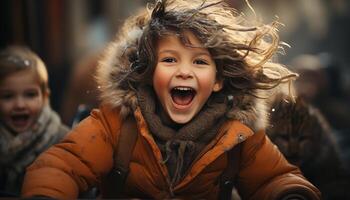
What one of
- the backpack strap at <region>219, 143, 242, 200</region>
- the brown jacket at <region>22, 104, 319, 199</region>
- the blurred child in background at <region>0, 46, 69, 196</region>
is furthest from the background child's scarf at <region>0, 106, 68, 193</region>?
the backpack strap at <region>219, 143, 242, 200</region>

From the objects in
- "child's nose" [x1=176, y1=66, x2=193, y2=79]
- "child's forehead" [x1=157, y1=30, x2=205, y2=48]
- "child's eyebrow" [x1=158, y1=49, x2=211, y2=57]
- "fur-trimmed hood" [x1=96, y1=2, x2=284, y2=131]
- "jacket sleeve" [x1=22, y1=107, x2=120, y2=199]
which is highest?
"child's forehead" [x1=157, y1=30, x2=205, y2=48]

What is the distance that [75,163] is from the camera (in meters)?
3.50

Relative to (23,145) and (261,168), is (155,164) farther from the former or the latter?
(23,145)

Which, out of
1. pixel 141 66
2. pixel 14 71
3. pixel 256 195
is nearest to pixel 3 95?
pixel 14 71

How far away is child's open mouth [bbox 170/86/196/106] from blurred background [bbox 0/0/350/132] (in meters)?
0.60

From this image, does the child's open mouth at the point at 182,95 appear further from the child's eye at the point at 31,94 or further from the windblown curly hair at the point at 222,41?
the child's eye at the point at 31,94

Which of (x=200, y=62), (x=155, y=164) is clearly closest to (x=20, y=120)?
(x=155, y=164)

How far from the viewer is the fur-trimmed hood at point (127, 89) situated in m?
3.73

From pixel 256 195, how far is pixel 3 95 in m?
1.77

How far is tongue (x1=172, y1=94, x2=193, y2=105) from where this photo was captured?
367 centimetres

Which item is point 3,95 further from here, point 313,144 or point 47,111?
point 313,144

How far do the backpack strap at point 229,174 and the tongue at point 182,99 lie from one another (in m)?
0.32

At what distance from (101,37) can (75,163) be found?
9918 millimetres

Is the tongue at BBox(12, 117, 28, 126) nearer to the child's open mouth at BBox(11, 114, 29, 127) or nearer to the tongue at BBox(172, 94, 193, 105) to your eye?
the child's open mouth at BBox(11, 114, 29, 127)
